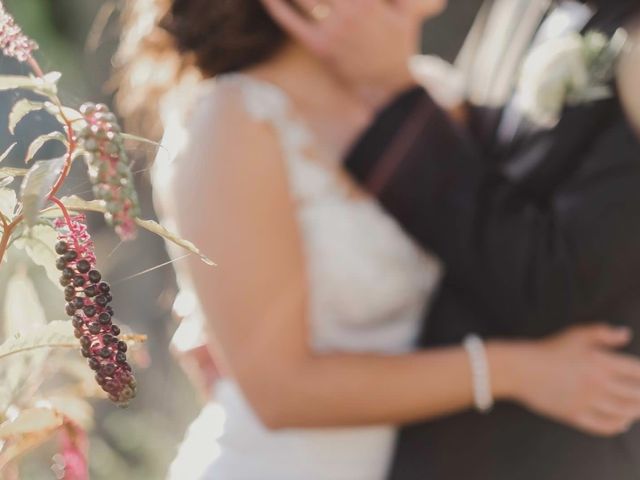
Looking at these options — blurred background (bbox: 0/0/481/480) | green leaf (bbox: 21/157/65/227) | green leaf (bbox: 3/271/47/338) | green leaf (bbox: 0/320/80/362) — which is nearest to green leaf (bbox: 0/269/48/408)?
green leaf (bbox: 3/271/47/338)

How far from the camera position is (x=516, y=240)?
1256 mm

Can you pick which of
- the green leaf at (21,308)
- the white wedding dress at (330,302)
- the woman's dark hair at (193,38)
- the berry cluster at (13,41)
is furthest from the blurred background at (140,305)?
the berry cluster at (13,41)

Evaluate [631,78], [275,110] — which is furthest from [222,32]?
[631,78]

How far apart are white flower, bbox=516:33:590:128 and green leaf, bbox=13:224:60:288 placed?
3.07 ft

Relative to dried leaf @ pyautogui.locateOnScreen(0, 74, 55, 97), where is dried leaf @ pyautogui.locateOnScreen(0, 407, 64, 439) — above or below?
below

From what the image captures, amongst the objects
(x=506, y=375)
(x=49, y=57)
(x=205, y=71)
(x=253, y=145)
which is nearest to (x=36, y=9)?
(x=205, y=71)

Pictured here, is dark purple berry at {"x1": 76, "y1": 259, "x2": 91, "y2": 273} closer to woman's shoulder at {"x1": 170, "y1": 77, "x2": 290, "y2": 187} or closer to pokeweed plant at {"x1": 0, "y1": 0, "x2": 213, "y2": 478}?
pokeweed plant at {"x1": 0, "y1": 0, "x2": 213, "y2": 478}

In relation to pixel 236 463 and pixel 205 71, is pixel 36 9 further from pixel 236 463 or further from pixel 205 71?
pixel 236 463

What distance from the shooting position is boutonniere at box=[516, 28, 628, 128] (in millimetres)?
1240

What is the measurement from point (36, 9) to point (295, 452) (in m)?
2.43

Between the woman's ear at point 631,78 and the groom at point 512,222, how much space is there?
0.02 metres

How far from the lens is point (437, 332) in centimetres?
138

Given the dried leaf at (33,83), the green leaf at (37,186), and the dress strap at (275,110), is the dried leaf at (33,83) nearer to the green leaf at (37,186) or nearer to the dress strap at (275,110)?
the green leaf at (37,186)

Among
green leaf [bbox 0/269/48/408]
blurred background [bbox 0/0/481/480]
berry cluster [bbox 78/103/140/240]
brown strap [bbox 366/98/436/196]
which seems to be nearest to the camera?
berry cluster [bbox 78/103/140/240]
